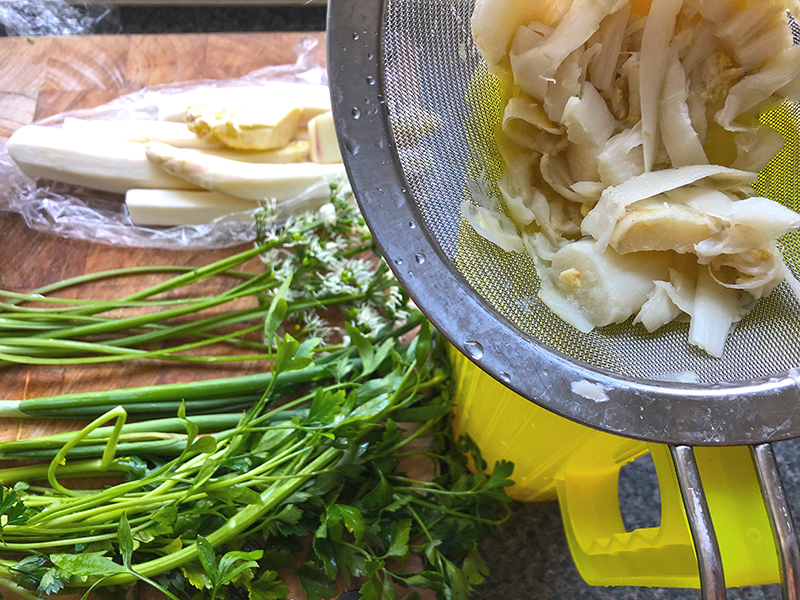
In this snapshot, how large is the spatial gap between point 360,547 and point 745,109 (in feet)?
2.82

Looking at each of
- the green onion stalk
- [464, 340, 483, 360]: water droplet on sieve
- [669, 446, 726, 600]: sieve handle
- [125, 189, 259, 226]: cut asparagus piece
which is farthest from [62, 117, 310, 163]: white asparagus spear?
[669, 446, 726, 600]: sieve handle

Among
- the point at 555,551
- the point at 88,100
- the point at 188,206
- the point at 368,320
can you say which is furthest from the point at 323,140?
the point at 555,551

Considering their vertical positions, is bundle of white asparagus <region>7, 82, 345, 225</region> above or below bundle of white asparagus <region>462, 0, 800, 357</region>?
below

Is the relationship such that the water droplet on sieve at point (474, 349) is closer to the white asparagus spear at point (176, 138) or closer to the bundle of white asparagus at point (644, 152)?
the bundle of white asparagus at point (644, 152)

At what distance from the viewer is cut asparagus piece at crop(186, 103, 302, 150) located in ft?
4.14

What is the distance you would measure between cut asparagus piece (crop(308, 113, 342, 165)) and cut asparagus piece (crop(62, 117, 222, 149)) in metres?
0.22

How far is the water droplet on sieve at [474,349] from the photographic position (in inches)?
22.6

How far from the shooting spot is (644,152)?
2.36 feet

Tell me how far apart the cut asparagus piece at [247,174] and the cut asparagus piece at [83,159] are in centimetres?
4

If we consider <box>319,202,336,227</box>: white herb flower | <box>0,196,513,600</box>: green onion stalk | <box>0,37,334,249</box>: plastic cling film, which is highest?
<box>319,202,336,227</box>: white herb flower

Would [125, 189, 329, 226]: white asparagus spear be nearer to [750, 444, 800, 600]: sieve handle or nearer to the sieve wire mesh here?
the sieve wire mesh

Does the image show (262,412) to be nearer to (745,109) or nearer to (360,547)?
(360,547)

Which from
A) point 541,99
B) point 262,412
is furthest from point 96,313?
point 541,99

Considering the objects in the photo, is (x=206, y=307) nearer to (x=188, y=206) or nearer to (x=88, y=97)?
(x=188, y=206)
